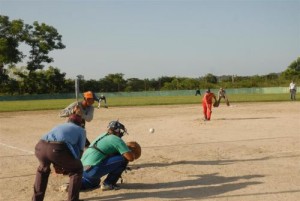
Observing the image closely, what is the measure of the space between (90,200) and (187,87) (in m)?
83.6

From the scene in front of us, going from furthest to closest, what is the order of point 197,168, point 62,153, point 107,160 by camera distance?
point 197,168 → point 107,160 → point 62,153

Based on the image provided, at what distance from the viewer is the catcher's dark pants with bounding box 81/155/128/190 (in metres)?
7.32

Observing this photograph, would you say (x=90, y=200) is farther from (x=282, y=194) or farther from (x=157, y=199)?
(x=282, y=194)

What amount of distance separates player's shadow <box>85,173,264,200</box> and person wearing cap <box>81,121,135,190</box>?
0.39 meters

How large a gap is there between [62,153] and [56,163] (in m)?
0.20

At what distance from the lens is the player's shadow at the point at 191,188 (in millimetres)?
6973

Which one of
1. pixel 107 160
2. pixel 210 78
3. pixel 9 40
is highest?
pixel 9 40

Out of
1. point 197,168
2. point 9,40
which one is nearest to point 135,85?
point 9,40

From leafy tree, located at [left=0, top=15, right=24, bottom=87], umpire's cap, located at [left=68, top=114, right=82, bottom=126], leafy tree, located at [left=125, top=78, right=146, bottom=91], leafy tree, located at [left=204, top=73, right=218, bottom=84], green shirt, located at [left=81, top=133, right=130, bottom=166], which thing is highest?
leafy tree, located at [left=0, top=15, right=24, bottom=87]

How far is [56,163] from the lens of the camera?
6133mm

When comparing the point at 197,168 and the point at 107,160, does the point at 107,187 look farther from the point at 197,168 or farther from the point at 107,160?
the point at 197,168

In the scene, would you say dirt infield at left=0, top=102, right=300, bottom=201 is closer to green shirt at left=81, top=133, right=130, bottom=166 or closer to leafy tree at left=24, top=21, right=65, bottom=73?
green shirt at left=81, top=133, right=130, bottom=166

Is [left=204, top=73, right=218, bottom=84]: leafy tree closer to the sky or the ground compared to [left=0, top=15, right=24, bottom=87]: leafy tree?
closer to the ground

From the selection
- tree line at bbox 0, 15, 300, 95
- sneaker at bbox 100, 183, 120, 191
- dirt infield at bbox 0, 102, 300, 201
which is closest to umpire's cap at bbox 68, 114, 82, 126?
dirt infield at bbox 0, 102, 300, 201
